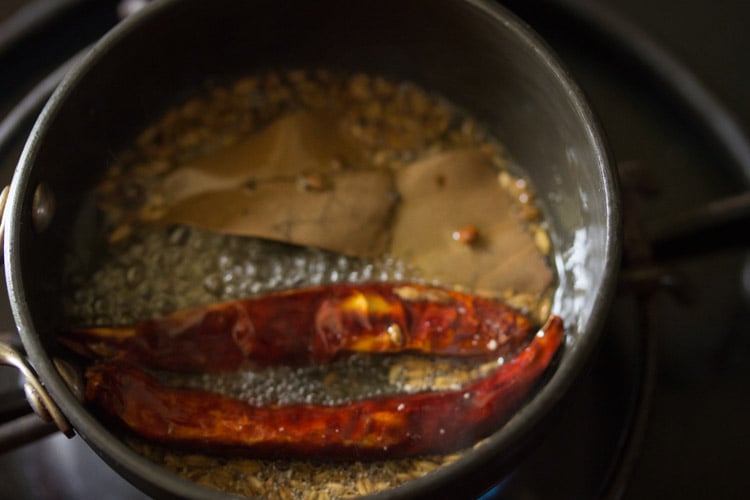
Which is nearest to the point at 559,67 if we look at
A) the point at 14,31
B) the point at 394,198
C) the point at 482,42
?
the point at 482,42

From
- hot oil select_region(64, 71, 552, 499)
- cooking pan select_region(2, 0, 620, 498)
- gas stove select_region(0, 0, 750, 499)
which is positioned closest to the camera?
cooking pan select_region(2, 0, 620, 498)

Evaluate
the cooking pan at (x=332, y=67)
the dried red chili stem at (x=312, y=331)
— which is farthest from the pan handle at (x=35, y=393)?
the dried red chili stem at (x=312, y=331)

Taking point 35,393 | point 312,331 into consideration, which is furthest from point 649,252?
point 35,393

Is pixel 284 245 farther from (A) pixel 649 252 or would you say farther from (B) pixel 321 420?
(A) pixel 649 252

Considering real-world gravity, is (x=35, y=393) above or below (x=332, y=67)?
below

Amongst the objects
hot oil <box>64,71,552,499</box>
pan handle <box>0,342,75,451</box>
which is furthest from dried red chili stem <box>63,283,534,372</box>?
pan handle <box>0,342,75,451</box>

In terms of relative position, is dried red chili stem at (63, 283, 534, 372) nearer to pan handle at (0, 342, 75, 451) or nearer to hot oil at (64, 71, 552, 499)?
hot oil at (64, 71, 552, 499)

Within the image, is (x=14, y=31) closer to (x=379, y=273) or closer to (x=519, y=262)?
(x=379, y=273)
